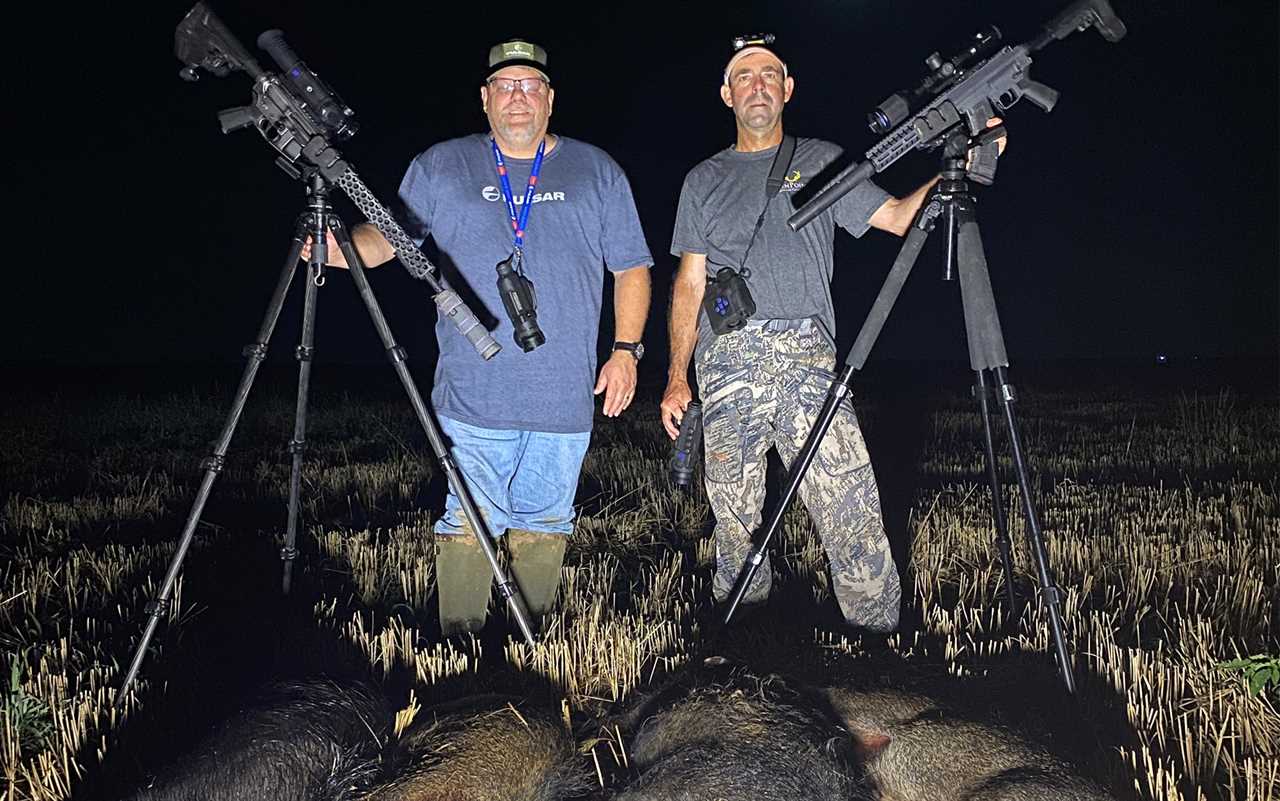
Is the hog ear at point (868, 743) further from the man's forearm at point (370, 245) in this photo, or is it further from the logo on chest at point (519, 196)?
the man's forearm at point (370, 245)

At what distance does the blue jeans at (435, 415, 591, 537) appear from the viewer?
4227mm

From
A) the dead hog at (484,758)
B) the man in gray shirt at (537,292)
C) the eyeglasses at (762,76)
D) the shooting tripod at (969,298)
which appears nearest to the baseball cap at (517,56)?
the man in gray shirt at (537,292)

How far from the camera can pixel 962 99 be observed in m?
3.38

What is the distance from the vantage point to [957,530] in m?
6.07

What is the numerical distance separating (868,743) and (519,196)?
99.0 inches

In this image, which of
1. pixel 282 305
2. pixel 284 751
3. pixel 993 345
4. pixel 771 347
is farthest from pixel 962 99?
pixel 284 751

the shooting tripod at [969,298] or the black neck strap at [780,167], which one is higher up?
the black neck strap at [780,167]

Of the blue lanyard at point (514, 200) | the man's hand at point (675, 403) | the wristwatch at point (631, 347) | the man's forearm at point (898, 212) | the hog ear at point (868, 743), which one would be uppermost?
the blue lanyard at point (514, 200)

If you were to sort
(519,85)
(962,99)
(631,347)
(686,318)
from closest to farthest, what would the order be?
(962,99), (519,85), (631,347), (686,318)

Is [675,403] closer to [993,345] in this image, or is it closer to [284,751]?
[993,345]

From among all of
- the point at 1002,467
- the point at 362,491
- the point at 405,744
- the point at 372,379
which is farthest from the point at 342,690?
the point at 372,379

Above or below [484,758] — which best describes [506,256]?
above

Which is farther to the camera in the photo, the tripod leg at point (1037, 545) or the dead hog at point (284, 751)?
the tripod leg at point (1037, 545)

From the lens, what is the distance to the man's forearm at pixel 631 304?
432 centimetres
